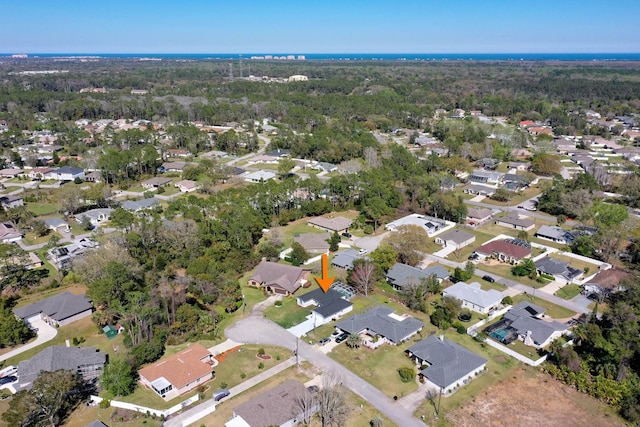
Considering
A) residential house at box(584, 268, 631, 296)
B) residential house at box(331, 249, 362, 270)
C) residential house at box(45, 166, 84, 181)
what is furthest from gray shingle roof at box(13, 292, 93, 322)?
residential house at box(45, 166, 84, 181)

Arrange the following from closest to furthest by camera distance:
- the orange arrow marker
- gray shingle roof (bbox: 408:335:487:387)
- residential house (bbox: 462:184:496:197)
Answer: gray shingle roof (bbox: 408:335:487:387)
the orange arrow marker
residential house (bbox: 462:184:496:197)

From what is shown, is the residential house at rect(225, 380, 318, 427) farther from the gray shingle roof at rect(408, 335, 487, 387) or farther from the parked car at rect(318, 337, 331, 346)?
the gray shingle roof at rect(408, 335, 487, 387)

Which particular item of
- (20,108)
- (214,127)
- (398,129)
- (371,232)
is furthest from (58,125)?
(371,232)

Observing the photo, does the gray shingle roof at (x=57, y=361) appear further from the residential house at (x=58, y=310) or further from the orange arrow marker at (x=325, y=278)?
the orange arrow marker at (x=325, y=278)

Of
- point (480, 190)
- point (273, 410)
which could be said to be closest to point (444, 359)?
point (273, 410)

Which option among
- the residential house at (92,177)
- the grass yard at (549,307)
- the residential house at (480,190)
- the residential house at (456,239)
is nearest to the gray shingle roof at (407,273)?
the grass yard at (549,307)

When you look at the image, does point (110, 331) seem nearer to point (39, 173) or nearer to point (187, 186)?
point (187, 186)

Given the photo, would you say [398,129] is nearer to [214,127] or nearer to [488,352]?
[214,127]
